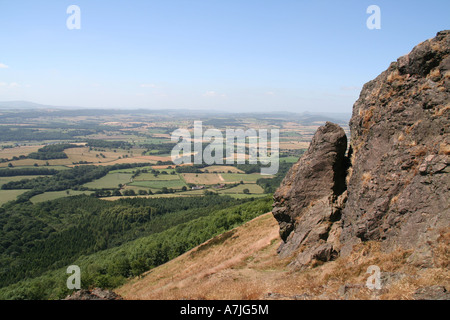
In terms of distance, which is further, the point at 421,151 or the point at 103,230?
the point at 103,230

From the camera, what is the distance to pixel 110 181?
393 feet

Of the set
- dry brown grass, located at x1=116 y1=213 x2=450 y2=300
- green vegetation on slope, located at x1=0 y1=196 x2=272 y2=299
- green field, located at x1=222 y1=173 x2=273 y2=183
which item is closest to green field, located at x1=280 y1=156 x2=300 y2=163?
green field, located at x1=222 y1=173 x2=273 y2=183

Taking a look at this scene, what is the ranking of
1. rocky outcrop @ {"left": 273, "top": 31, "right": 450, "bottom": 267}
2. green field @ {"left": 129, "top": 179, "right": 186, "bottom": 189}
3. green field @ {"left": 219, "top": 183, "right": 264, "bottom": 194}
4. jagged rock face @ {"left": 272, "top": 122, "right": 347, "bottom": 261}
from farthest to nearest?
green field @ {"left": 129, "top": 179, "right": 186, "bottom": 189} < green field @ {"left": 219, "top": 183, "right": 264, "bottom": 194} < jagged rock face @ {"left": 272, "top": 122, "right": 347, "bottom": 261} < rocky outcrop @ {"left": 273, "top": 31, "right": 450, "bottom": 267}

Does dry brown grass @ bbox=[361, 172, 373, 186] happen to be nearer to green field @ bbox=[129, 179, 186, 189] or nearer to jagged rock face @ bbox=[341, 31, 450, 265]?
jagged rock face @ bbox=[341, 31, 450, 265]

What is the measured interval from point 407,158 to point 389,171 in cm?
103

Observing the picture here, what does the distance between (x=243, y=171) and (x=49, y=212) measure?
255ft

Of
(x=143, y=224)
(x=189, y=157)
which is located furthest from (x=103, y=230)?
(x=189, y=157)

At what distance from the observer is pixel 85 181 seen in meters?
121

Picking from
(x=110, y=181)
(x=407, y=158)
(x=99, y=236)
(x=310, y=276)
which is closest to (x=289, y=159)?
(x=110, y=181)

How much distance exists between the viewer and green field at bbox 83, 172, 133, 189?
113250 millimetres

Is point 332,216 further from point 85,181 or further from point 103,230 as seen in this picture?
point 85,181

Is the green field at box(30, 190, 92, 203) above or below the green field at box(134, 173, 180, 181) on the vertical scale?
below

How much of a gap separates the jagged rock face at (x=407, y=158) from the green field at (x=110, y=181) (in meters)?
107

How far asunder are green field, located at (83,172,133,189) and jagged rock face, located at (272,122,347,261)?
10139 cm
